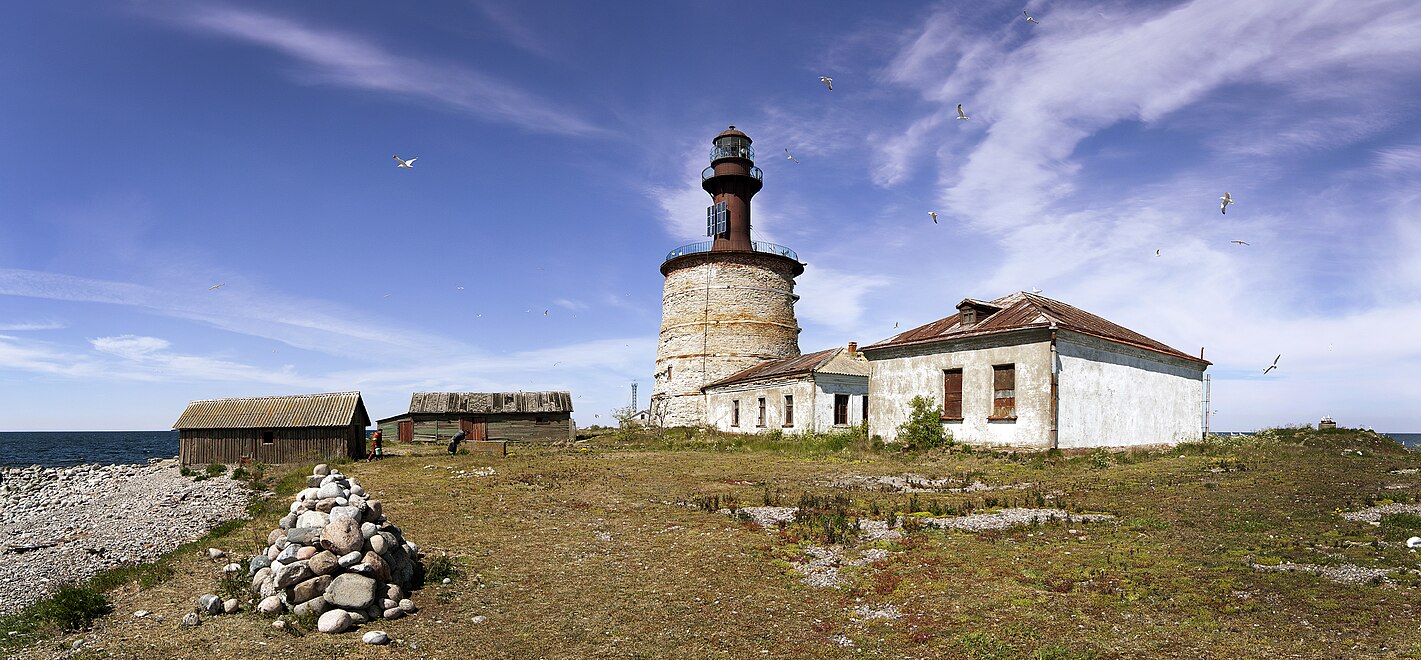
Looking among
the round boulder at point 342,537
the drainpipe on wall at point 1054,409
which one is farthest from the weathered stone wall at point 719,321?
the round boulder at point 342,537

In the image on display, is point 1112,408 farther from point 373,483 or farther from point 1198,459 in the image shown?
point 373,483

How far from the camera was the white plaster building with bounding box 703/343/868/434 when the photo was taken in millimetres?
33625

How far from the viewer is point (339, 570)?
26.9 feet

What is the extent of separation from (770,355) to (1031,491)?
99.6 feet

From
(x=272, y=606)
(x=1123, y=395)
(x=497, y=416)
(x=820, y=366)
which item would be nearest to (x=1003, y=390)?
(x=1123, y=395)

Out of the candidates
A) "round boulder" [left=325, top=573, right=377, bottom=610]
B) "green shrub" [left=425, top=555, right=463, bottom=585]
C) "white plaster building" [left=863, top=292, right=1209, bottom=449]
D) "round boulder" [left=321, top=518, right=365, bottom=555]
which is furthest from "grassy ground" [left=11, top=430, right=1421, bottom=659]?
"white plaster building" [left=863, top=292, right=1209, bottom=449]

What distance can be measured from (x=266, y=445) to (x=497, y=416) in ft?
45.9

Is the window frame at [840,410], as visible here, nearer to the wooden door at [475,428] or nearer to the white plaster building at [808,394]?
the white plaster building at [808,394]

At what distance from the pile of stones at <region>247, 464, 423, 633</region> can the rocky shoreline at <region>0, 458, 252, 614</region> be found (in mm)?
3659

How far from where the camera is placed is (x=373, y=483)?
68.1ft

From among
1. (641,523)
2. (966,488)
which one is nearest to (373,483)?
(641,523)

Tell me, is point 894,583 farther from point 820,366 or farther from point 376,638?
point 820,366

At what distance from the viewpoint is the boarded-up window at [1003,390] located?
75.6 feet

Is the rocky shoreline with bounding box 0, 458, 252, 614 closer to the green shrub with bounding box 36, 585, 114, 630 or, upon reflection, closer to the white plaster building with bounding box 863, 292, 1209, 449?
the green shrub with bounding box 36, 585, 114, 630
